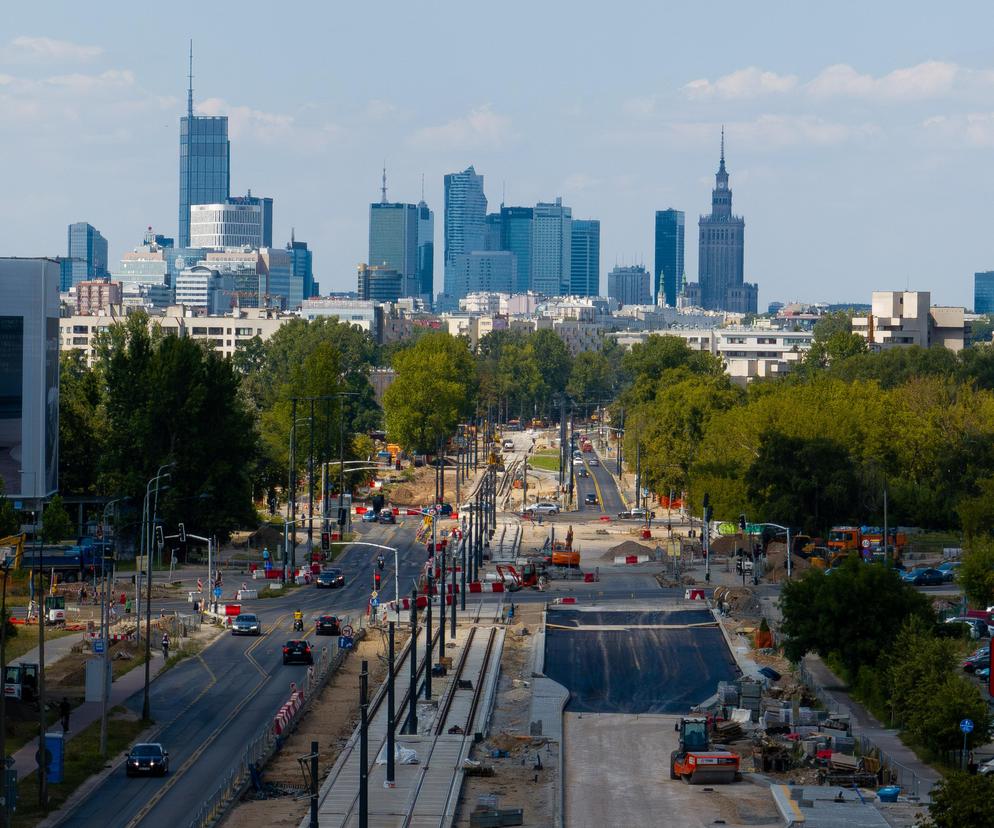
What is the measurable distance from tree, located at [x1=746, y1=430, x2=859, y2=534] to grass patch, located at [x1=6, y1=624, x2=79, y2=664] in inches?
1806

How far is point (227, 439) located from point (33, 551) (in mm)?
17040

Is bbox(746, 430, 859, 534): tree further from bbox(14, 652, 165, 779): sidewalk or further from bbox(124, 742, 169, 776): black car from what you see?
bbox(124, 742, 169, 776): black car

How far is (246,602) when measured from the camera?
3541 inches

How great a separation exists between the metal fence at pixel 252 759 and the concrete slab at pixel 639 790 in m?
8.45

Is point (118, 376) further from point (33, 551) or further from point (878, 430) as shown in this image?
point (878, 430)

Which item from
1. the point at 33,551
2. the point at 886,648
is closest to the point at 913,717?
the point at 886,648

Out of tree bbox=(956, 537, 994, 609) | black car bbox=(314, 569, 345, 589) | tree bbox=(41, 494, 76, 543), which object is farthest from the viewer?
tree bbox=(41, 494, 76, 543)

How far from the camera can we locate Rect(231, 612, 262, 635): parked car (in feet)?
259

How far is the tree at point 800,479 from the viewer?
11075 centimetres

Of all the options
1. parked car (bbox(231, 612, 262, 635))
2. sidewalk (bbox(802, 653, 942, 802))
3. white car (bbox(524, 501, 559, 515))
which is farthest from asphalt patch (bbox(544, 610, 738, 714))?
white car (bbox(524, 501, 559, 515))

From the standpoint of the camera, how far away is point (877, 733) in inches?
2276

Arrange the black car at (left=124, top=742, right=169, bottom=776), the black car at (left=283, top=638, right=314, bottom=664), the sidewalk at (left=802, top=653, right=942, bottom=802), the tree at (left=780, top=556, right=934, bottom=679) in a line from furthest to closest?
the black car at (left=283, top=638, right=314, bottom=664) < the tree at (left=780, top=556, right=934, bottom=679) < the black car at (left=124, top=742, right=169, bottom=776) < the sidewalk at (left=802, top=653, right=942, bottom=802)

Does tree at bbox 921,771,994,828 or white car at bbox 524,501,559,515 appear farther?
white car at bbox 524,501,559,515

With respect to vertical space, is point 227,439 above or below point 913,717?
above
